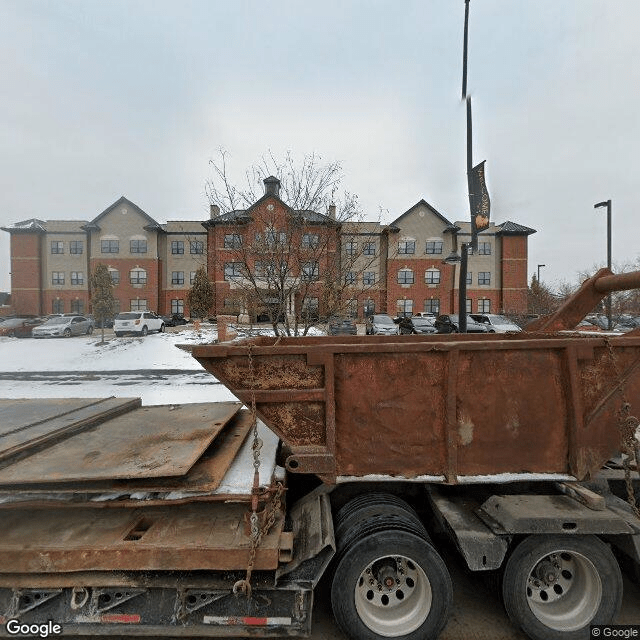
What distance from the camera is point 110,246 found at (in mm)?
38781

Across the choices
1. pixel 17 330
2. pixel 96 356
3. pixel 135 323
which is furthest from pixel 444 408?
pixel 17 330

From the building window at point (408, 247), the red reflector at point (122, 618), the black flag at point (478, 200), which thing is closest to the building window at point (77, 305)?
the building window at point (408, 247)

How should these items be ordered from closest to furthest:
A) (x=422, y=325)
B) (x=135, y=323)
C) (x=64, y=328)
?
(x=422, y=325) → (x=135, y=323) → (x=64, y=328)

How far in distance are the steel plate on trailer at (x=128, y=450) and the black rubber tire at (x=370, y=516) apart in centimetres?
126

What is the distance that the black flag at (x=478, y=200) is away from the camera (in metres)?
9.33

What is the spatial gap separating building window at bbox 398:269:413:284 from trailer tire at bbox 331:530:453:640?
37.5 metres

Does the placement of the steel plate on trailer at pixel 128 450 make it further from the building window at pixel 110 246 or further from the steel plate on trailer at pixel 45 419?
the building window at pixel 110 246

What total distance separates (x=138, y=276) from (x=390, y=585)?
139 feet

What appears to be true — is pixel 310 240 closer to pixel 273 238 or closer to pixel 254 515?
pixel 273 238

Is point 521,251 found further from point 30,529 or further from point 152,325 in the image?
point 30,529

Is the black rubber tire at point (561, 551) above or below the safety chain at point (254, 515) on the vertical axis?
below

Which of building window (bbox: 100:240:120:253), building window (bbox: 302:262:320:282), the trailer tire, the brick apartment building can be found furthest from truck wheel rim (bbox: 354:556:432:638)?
building window (bbox: 100:240:120:253)

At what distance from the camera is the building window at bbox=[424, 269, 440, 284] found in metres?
38.8

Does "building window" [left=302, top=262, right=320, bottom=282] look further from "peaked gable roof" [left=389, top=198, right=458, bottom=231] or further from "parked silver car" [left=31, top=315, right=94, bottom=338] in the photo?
"peaked gable roof" [left=389, top=198, right=458, bottom=231]
